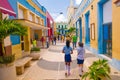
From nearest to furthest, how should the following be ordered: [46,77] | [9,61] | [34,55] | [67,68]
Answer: [9,61] → [46,77] → [67,68] → [34,55]

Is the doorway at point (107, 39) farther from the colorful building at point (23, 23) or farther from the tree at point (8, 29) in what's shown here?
the tree at point (8, 29)

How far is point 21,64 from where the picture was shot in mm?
8766

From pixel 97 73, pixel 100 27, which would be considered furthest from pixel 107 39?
pixel 97 73

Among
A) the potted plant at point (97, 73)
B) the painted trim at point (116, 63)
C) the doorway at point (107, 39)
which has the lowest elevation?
the painted trim at point (116, 63)

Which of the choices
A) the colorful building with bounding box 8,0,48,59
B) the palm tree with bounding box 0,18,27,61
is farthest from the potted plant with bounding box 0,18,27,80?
the colorful building with bounding box 8,0,48,59

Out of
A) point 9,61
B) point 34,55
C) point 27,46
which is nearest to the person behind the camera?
point 9,61

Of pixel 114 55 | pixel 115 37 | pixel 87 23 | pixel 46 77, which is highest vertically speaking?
pixel 87 23

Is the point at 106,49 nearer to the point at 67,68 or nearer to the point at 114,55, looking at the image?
the point at 114,55

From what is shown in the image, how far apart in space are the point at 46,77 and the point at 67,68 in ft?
3.76

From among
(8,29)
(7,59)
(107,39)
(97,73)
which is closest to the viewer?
(97,73)

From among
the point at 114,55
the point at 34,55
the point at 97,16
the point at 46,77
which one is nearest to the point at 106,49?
the point at 97,16

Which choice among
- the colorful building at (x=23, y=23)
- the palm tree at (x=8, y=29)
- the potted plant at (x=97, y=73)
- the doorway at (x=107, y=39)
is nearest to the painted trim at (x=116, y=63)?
the doorway at (x=107, y=39)

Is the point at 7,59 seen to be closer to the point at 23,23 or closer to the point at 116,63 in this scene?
the point at 23,23

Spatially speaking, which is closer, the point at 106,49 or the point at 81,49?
the point at 81,49
